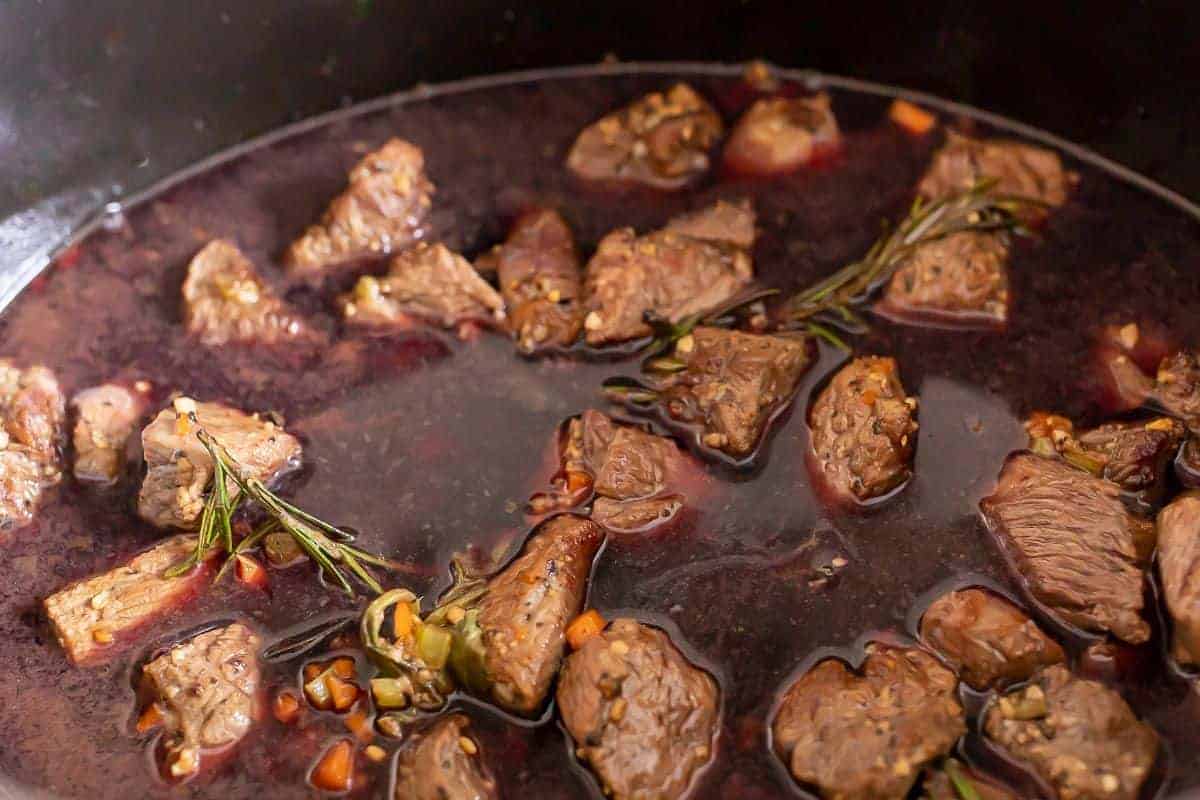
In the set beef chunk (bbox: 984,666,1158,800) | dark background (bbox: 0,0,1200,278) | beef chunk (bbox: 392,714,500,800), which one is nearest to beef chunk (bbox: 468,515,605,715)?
beef chunk (bbox: 392,714,500,800)

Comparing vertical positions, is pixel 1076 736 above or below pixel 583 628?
below

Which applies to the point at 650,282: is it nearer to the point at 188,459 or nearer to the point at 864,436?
the point at 864,436

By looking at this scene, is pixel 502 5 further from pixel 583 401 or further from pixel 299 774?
pixel 299 774

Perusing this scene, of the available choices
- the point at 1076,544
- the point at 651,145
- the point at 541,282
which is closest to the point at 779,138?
the point at 651,145

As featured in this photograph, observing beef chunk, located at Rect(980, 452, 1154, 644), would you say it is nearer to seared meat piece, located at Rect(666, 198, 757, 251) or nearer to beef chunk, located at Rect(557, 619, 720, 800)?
beef chunk, located at Rect(557, 619, 720, 800)

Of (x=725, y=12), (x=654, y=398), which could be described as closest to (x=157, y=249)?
(x=654, y=398)

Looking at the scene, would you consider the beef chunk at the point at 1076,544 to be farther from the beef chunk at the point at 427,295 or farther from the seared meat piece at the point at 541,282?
the beef chunk at the point at 427,295
